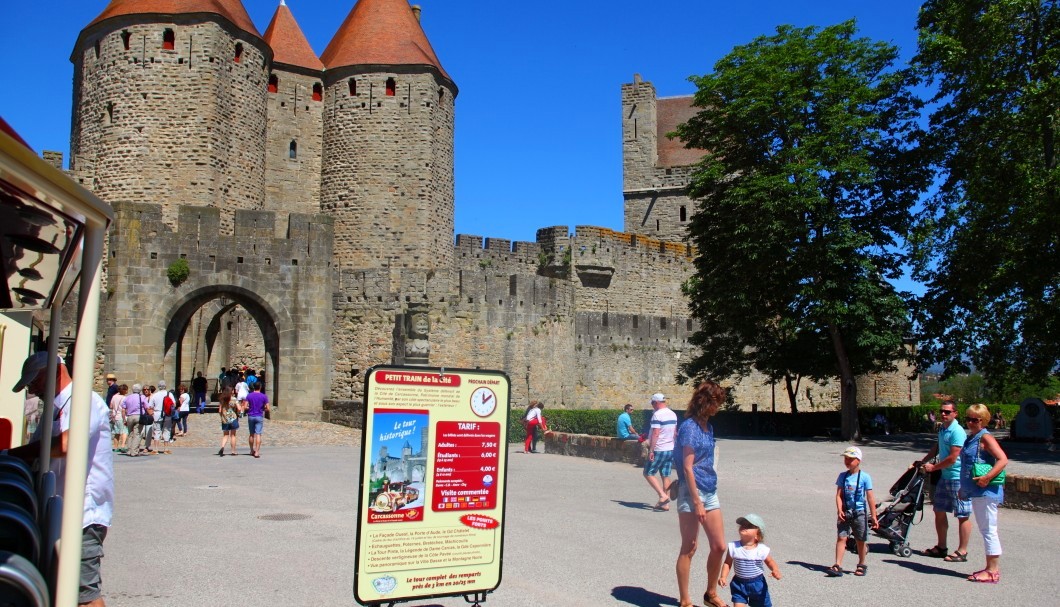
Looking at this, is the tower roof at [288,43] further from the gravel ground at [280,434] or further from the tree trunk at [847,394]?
the tree trunk at [847,394]

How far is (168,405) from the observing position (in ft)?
59.1

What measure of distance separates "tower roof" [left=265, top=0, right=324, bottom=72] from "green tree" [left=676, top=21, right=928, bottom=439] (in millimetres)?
17379

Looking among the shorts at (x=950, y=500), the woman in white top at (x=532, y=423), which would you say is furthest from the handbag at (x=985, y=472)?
the woman in white top at (x=532, y=423)

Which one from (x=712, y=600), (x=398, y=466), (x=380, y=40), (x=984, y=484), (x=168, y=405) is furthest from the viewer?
(x=380, y=40)

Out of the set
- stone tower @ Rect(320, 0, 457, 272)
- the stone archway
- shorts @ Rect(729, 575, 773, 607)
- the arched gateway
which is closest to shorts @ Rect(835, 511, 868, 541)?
shorts @ Rect(729, 575, 773, 607)

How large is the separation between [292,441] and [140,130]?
1541cm

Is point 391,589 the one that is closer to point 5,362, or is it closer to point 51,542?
point 51,542

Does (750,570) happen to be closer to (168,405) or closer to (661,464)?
(661,464)

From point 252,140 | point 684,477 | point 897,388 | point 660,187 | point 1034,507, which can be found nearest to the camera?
point 684,477

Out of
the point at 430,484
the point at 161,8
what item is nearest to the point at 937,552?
the point at 430,484

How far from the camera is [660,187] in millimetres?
50125

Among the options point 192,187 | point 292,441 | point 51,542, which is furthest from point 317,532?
point 192,187

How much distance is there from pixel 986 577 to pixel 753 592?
2582mm

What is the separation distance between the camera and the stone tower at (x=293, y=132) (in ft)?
113
